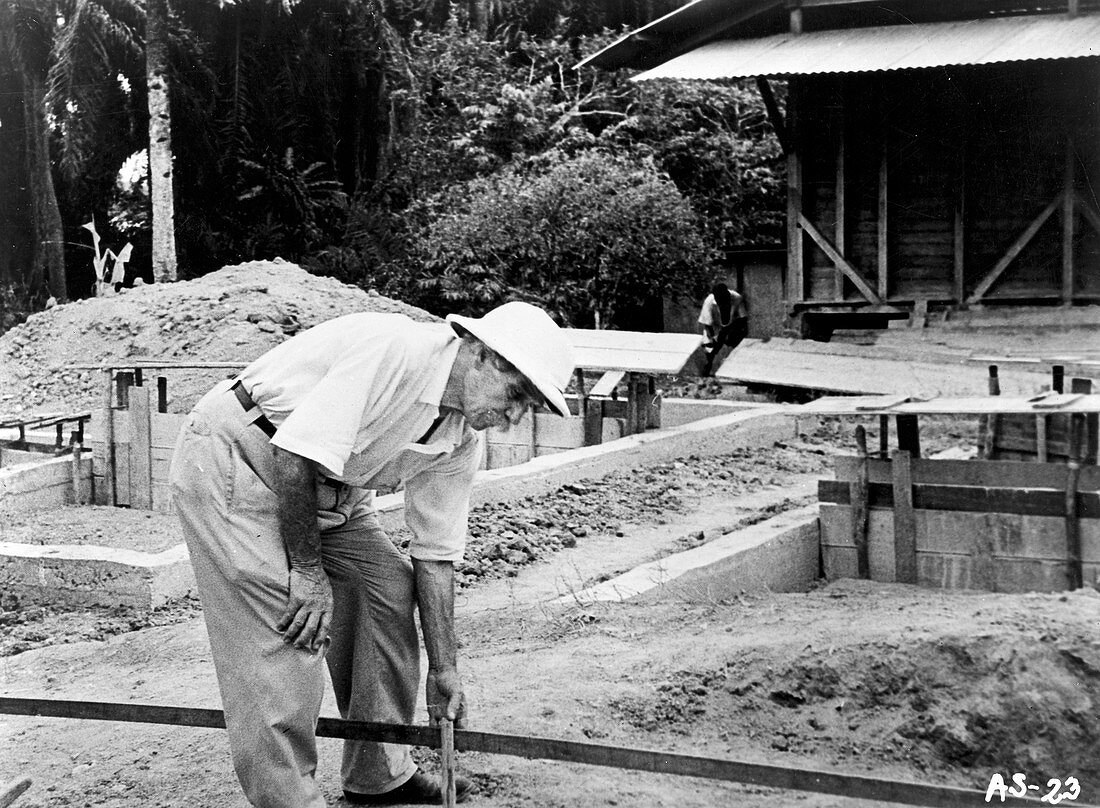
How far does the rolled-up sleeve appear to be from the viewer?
2.66 metres

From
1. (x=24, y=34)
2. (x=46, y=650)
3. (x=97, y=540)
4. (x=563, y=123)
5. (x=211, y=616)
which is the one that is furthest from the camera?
(x=563, y=123)

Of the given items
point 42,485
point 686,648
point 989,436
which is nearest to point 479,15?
point 42,485

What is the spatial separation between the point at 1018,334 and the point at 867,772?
781cm

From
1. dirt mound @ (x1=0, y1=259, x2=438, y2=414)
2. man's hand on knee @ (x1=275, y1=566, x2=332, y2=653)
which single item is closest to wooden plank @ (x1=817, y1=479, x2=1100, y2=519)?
man's hand on knee @ (x1=275, y1=566, x2=332, y2=653)

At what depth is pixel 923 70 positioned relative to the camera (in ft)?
33.7

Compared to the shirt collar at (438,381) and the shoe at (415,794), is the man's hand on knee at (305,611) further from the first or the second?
the shoe at (415,794)

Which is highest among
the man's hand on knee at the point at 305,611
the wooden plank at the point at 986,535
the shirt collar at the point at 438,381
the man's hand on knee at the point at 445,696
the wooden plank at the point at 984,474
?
the shirt collar at the point at 438,381

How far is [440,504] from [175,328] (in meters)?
7.89

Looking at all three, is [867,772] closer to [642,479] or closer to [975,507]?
[975,507]

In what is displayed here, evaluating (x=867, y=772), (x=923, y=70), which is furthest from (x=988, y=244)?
(x=867, y=772)

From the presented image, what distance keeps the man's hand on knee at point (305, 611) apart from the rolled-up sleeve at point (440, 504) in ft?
0.94

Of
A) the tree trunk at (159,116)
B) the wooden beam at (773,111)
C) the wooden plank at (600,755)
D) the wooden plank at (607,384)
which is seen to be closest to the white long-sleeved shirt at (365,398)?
the wooden plank at (600,755)

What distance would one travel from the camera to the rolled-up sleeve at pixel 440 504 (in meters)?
2.66

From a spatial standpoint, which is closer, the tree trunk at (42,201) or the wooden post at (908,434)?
the wooden post at (908,434)
